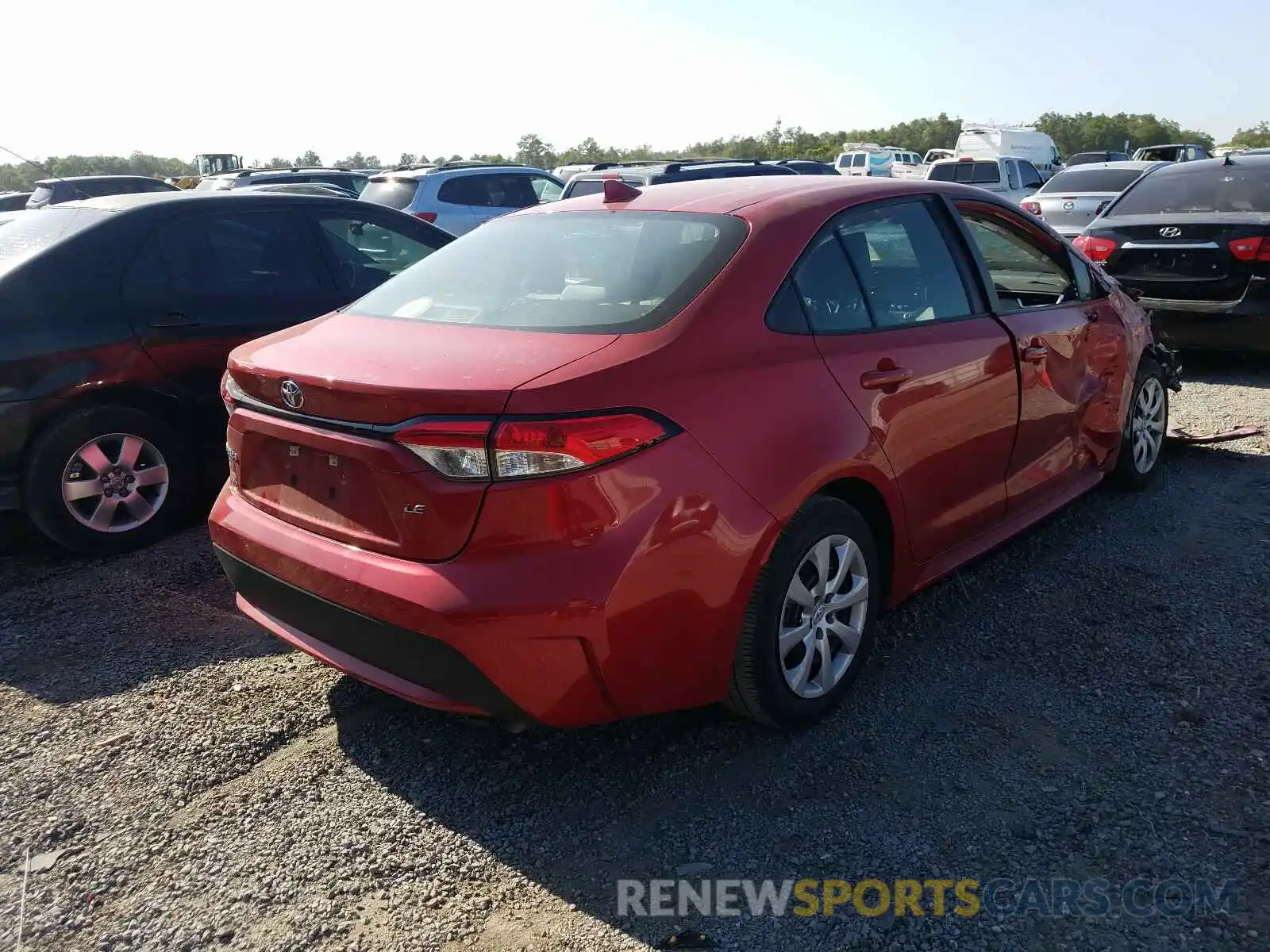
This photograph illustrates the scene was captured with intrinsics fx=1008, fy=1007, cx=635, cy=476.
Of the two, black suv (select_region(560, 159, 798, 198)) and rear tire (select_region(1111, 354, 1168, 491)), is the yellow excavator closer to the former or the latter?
black suv (select_region(560, 159, 798, 198))

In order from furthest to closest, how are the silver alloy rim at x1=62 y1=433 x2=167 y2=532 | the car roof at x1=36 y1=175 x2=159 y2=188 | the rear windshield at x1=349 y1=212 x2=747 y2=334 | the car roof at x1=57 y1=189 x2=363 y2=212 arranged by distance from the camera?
the car roof at x1=36 y1=175 x2=159 y2=188 → the car roof at x1=57 y1=189 x2=363 y2=212 → the silver alloy rim at x1=62 y1=433 x2=167 y2=532 → the rear windshield at x1=349 y1=212 x2=747 y2=334

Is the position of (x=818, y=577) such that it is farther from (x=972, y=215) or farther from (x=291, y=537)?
(x=972, y=215)

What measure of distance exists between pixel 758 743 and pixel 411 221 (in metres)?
4.32

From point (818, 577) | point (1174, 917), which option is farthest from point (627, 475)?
point (1174, 917)

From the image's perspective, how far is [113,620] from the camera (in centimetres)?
410

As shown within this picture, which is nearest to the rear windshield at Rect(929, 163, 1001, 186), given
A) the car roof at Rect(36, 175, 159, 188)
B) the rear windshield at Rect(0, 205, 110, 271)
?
the car roof at Rect(36, 175, 159, 188)

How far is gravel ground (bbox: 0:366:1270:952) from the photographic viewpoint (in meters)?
2.44

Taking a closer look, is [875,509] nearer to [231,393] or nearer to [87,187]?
[231,393]

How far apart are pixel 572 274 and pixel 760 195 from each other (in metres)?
0.71

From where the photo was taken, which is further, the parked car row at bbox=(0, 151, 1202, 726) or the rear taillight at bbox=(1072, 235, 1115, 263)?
the rear taillight at bbox=(1072, 235, 1115, 263)

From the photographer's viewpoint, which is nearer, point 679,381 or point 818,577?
point 679,381

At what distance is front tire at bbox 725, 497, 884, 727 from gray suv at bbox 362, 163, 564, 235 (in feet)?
34.8

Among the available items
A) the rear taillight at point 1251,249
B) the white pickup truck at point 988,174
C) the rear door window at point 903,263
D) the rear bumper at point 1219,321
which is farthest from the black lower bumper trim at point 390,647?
the white pickup truck at point 988,174

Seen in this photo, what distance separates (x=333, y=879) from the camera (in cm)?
259
